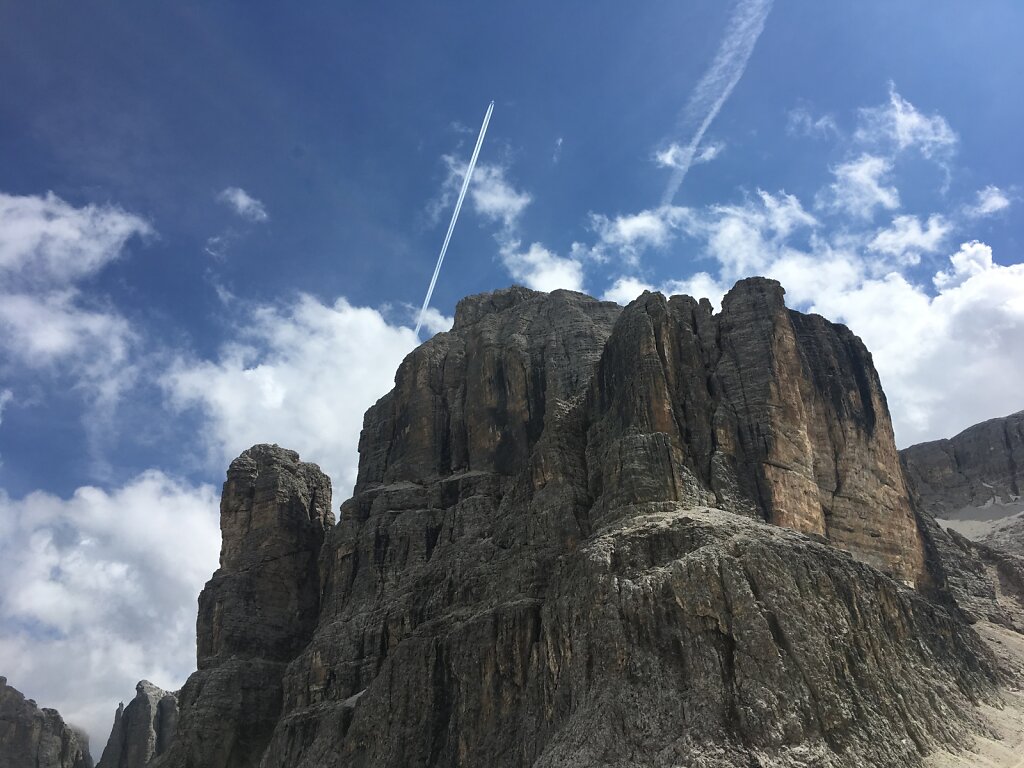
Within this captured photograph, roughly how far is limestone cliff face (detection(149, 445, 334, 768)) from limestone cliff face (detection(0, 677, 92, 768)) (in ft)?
205

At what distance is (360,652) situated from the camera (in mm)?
88438

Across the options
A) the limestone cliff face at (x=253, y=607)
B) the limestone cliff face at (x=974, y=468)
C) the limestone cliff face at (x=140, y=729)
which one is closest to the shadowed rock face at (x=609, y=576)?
the limestone cliff face at (x=253, y=607)

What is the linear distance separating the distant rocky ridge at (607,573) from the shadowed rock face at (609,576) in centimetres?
21

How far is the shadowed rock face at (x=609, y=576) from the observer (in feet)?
187

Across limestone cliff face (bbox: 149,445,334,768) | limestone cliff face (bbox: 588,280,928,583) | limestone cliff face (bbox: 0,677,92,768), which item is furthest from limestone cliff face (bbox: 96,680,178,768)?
limestone cliff face (bbox: 588,280,928,583)

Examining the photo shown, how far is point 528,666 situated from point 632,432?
2042cm

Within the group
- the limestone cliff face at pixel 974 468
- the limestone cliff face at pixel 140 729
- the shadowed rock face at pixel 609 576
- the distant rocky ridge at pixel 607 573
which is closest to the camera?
the shadowed rock face at pixel 609 576

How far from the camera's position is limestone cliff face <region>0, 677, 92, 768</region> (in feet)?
482

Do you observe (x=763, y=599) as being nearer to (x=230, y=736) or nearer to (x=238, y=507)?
(x=230, y=736)

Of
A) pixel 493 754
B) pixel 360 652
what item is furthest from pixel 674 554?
pixel 360 652

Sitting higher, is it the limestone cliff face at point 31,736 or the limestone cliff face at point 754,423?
the limestone cliff face at point 754,423

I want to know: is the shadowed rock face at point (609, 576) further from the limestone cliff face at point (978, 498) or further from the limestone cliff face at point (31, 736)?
the limestone cliff face at point (31, 736)

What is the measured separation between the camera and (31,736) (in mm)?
149375

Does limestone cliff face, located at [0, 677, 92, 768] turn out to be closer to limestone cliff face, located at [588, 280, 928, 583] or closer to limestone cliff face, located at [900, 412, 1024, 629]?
limestone cliff face, located at [588, 280, 928, 583]
